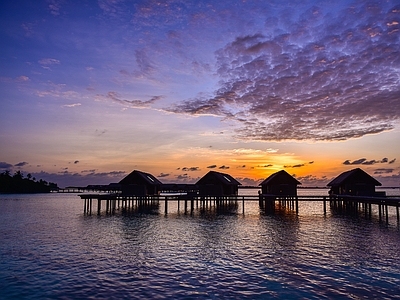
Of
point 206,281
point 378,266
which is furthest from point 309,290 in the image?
point 378,266

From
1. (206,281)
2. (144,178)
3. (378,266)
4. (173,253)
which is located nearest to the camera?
(206,281)

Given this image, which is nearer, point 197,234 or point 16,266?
point 16,266

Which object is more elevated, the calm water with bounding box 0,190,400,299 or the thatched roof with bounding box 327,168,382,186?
the thatched roof with bounding box 327,168,382,186

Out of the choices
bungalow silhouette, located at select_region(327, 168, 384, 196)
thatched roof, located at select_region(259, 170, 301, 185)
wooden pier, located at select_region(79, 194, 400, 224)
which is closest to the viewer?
wooden pier, located at select_region(79, 194, 400, 224)

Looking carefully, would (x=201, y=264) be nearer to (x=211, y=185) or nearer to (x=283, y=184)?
(x=211, y=185)

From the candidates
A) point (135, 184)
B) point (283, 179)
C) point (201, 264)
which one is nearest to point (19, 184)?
point (135, 184)

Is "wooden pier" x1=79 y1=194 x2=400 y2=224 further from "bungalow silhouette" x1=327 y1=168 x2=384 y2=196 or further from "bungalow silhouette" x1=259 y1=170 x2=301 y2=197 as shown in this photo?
"bungalow silhouette" x1=327 y1=168 x2=384 y2=196

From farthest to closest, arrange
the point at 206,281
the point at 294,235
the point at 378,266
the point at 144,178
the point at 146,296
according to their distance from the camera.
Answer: the point at 144,178 → the point at 294,235 → the point at 378,266 → the point at 206,281 → the point at 146,296

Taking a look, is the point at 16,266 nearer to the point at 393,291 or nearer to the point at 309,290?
the point at 309,290

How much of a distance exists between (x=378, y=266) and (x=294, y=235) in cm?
977

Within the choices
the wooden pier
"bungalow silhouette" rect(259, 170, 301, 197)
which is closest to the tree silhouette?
the wooden pier

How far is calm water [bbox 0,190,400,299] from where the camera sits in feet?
42.6

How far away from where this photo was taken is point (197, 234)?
26.3m

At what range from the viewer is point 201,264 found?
16.9 meters
